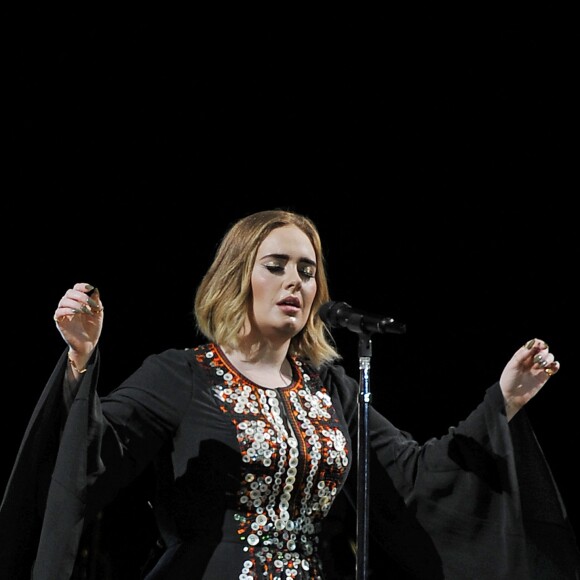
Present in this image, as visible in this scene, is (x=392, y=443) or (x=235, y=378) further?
(x=392, y=443)

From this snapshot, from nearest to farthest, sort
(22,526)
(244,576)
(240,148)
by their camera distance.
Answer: (22,526) → (244,576) → (240,148)

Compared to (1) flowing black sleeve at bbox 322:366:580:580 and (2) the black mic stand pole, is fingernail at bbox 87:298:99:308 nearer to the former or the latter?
(2) the black mic stand pole

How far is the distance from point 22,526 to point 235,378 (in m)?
0.60

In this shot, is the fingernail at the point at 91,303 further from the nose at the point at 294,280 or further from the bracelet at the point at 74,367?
the nose at the point at 294,280

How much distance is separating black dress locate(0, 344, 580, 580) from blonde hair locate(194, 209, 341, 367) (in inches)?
2.6

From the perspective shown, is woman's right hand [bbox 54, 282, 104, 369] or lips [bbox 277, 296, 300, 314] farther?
lips [bbox 277, 296, 300, 314]

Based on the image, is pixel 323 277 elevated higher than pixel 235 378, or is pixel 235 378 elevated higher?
pixel 323 277

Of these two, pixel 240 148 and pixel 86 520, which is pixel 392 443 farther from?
pixel 240 148

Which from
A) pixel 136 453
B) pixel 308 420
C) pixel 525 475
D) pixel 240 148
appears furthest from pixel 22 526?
pixel 240 148

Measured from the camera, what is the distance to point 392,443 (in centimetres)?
250

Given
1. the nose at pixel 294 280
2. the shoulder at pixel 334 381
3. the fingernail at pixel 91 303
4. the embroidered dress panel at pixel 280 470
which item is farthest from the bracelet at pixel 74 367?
the shoulder at pixel 334 381

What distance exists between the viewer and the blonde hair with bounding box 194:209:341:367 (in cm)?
241

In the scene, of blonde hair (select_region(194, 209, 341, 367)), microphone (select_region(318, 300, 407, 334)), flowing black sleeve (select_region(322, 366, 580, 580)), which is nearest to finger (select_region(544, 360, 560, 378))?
flowing black sleeve (select_region(322, 366, 580, 580))

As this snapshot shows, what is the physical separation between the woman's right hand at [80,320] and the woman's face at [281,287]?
54 centimetres
